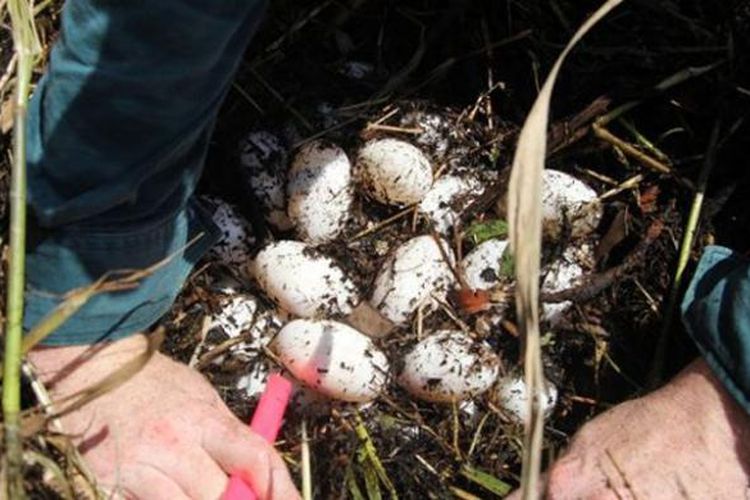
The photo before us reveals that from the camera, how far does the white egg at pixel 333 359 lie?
1.72m

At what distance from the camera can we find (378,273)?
1.87m

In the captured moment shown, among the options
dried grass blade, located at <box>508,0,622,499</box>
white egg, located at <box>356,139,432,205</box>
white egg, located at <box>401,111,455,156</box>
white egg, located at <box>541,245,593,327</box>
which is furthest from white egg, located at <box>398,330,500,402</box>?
dried grass blade, located at <box>508,0,622,499</box>

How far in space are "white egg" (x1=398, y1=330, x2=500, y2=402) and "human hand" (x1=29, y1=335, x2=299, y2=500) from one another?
0.27 meters

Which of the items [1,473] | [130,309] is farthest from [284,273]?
[1,473]

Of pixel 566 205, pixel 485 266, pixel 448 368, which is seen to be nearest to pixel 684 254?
pixel 566 205

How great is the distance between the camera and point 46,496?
1.38 meters

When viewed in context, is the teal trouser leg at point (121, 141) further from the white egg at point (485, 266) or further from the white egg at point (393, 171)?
the white egg at point (485, 266)

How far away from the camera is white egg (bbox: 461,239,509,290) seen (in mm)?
1842

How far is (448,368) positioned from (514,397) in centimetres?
12

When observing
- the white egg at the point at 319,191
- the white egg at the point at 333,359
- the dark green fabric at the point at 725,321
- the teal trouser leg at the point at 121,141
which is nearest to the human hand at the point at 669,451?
the dark green fabric at the point at 725,321

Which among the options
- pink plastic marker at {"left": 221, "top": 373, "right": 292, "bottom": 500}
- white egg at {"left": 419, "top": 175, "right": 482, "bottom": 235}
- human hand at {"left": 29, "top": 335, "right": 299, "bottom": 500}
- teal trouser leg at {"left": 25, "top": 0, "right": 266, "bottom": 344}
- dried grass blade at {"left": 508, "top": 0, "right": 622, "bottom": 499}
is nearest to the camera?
dried grass blade at {"left": 508, "top": 0, "right": 622, "bottom": 499}

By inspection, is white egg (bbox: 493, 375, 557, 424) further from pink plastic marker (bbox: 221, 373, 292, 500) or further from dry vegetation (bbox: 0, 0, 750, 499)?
pink plastic marker (bbox: 221, 373, 292, 500)

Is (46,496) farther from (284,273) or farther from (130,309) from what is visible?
(284,273)

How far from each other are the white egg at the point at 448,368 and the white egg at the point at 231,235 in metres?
0.30
